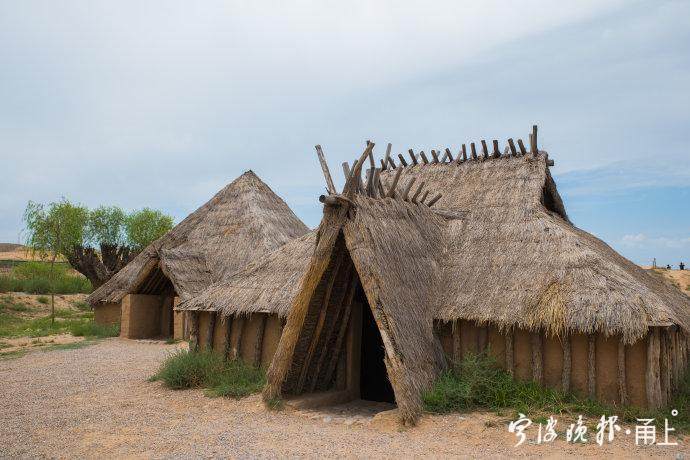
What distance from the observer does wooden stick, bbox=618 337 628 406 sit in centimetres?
818

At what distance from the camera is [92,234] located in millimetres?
37500

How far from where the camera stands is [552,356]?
878 centimetres

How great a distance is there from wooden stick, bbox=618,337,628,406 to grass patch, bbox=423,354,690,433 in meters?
0.13

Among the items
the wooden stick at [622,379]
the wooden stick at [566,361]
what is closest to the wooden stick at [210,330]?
the wooden stick at [566,361]

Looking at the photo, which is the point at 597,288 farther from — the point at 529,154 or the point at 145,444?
the point at 145,444

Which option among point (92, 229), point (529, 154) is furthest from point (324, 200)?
point (92, 229)

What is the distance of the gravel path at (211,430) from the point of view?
666cm

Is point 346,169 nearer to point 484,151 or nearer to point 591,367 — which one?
point 591,367

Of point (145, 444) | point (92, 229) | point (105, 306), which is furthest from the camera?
point (92, 229)

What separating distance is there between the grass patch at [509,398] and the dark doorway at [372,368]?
206 cm

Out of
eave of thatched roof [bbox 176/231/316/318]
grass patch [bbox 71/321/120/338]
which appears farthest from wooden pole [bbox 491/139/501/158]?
grass patch [bbox 71/321/120/338]

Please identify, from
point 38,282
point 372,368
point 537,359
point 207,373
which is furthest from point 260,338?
point 38,282

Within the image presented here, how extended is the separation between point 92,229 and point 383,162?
28208 mm

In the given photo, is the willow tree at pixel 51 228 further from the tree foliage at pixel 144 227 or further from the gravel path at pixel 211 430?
the gravel path at pixel 211 430
